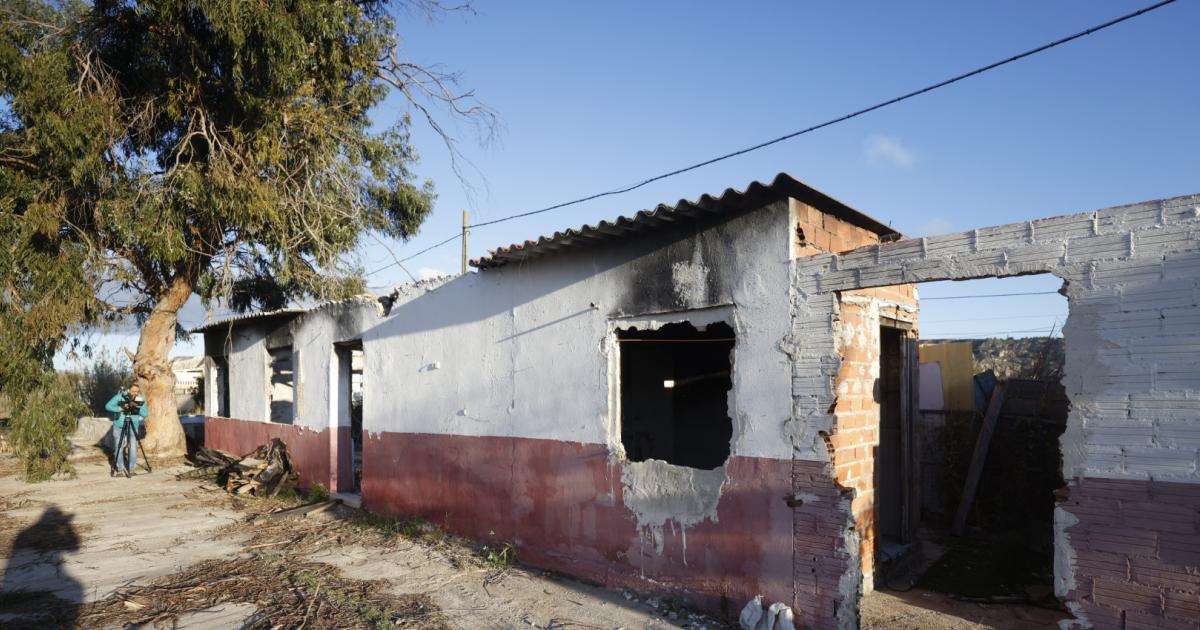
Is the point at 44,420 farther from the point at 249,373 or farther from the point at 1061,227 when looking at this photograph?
the point at 1061,227

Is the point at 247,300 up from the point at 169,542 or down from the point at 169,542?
up

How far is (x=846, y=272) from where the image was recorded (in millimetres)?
4652

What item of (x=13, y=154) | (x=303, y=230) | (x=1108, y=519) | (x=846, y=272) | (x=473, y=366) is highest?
(x=13, y=154)

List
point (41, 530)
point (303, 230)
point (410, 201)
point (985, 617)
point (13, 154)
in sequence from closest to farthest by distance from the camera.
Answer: point (985, 617) → point (41, 530) → point (13, 154) → point (303, 230) → point (410, 201)

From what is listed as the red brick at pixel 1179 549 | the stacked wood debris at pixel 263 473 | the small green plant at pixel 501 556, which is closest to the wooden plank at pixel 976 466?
the red brick at pixel 1179 549

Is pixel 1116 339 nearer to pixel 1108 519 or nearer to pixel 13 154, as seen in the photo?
pixel 1108 519

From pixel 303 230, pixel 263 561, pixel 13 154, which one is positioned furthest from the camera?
pixel 303 230

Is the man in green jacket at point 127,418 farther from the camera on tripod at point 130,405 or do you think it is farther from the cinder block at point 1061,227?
the cinder block at point 1061,227

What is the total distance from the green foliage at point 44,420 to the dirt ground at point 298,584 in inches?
49.7

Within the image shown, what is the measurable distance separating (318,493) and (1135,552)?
1001cm

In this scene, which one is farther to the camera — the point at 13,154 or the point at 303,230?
the point at 303,230

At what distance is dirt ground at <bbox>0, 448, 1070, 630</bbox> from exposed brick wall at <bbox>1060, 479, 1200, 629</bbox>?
159cm

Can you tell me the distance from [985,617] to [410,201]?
14408mm

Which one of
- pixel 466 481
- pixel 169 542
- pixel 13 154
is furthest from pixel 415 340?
pixel 13 154
